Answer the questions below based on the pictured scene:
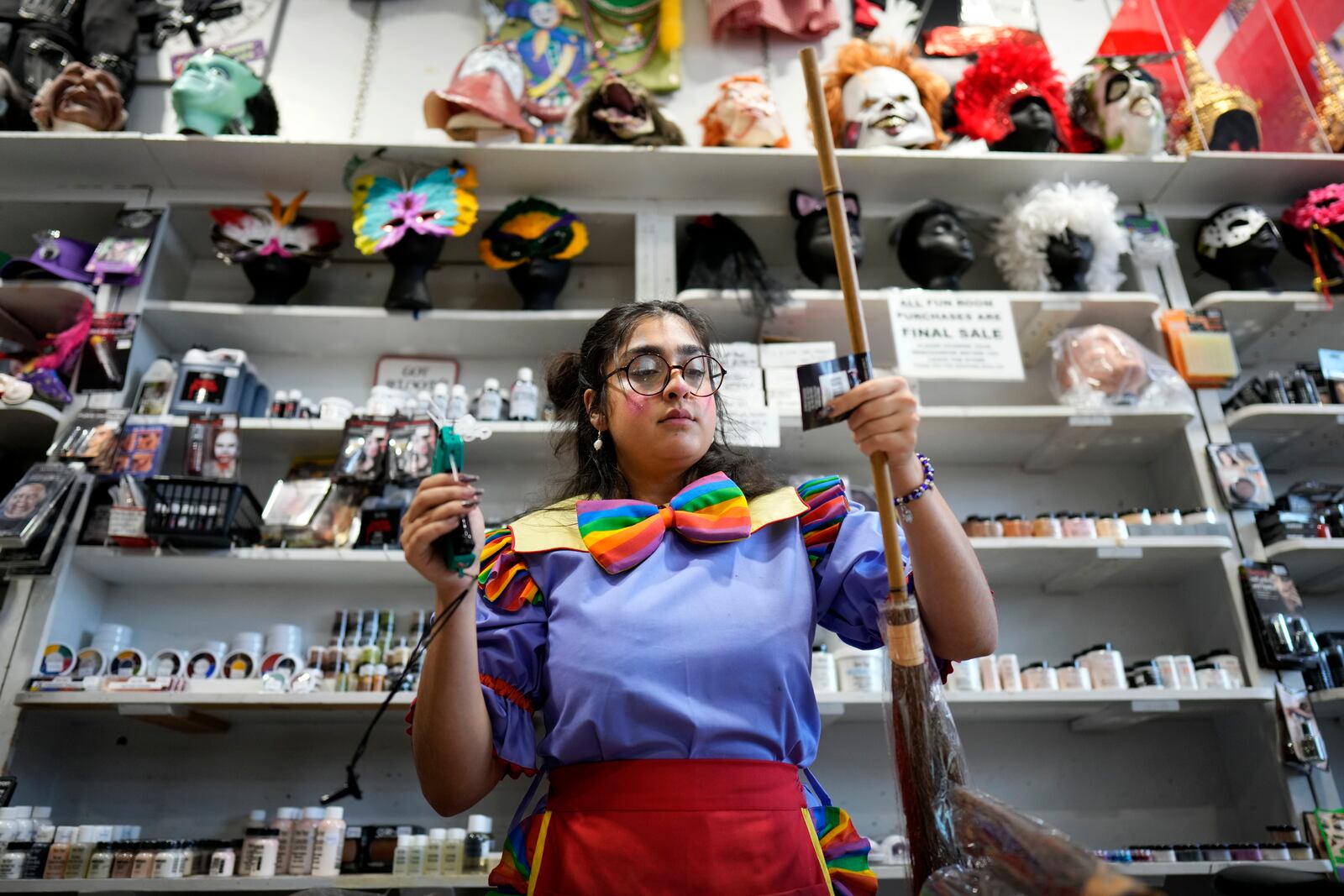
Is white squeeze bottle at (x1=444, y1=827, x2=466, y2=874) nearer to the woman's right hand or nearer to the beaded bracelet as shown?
the woman's right hand

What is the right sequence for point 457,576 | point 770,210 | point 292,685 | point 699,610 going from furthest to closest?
point 770,210
point 292,685
point 699,610
point 457,576

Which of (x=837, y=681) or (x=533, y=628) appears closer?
(x=533, y=628)

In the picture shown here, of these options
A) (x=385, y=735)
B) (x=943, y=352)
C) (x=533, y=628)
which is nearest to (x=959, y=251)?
(x=943, y=352)

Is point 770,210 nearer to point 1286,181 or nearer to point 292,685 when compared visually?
point 1286,181

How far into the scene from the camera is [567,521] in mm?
1199

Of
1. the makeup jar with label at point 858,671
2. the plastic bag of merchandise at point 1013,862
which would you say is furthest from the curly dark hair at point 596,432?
the makeup jar with label at point 858,671

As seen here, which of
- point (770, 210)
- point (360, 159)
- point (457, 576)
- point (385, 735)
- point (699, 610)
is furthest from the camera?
point (770, 210)

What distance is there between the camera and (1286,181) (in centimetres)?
281

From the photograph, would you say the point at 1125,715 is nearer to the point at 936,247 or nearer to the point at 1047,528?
the point at 1047,528

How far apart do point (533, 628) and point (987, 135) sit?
2439 millimetres

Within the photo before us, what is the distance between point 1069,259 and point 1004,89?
697 mm

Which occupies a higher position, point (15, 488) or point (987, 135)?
point (987, 135)

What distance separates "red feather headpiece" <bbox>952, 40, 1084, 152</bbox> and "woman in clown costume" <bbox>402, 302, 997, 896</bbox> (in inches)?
83.8

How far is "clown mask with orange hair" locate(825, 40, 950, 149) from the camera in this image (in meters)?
2.71
